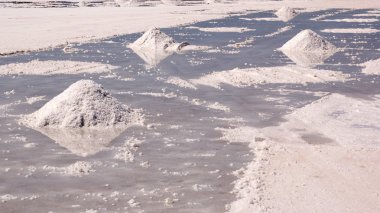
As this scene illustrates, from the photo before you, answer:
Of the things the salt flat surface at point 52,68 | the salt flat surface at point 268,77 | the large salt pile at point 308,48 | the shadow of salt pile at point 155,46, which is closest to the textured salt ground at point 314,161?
the salt flat surface at point 268,77

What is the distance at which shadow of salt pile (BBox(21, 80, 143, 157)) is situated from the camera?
7.36 m

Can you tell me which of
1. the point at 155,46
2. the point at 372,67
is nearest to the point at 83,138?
the point at 372,67

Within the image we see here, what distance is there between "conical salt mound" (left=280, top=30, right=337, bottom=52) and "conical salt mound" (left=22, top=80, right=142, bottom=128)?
8.93 m

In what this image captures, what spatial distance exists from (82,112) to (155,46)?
878 centimetres

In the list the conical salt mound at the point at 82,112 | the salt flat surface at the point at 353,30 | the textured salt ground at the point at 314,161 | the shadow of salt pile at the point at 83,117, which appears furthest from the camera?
the salt flat surface at the point at 353,30

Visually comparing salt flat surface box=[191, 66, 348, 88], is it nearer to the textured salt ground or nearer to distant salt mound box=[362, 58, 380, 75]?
distant salt mound box=[362, 58, 380, 75]

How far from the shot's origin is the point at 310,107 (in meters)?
8.84

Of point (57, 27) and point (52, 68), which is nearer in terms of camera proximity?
point (52, 68)

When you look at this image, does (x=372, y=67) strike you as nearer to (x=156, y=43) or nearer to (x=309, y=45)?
(x=309, y=45)

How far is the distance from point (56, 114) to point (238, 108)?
9.71 feet

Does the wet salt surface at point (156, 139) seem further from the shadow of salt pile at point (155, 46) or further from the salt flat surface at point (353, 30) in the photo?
the salt flat surface at point (353, 30)

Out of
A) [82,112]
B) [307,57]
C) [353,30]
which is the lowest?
[353,30]

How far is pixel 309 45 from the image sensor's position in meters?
15.7

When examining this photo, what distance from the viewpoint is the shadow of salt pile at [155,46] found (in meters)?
15.3
